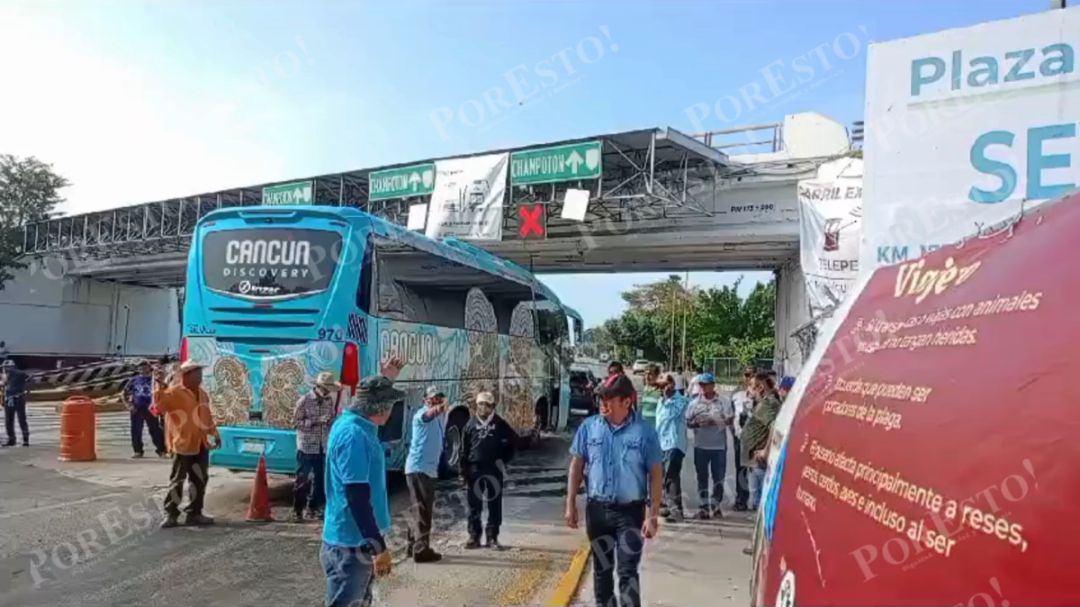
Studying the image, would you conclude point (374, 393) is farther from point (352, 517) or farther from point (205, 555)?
point (205, 555)

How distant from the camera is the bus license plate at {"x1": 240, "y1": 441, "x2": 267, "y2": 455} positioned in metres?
8.88

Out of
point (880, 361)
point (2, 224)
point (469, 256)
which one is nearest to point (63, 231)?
point (2, 224)

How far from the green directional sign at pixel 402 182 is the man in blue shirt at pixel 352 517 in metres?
16.2

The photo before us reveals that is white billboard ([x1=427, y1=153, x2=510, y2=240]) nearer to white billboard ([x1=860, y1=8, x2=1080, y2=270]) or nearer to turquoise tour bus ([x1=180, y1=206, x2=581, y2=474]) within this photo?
turquoise tour bus ([x1=180, y1=206, x2=581, y2=474])

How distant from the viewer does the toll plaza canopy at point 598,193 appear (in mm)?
17797

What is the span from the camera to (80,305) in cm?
3600

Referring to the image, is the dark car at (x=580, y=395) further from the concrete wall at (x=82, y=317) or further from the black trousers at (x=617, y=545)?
the concrete wall at (x=82, y=317)

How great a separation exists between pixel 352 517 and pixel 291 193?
68.5 feet

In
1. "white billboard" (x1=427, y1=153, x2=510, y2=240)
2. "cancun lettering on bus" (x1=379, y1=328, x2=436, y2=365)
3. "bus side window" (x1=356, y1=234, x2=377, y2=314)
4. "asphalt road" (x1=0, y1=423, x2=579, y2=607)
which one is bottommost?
"asphalt road" (x1=0, y1=423, x2=579, y2=607)

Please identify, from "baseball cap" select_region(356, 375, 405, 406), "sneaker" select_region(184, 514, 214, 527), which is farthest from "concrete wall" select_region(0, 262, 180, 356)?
"baseball cap" select_region(356, 375, 405, 406)

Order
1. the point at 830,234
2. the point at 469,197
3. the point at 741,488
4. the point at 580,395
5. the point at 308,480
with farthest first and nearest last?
the point at 580,395 → the point at 469,197 → the point at 741,488 → the point at 308,480 → the point at 830,234

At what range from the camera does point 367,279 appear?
29.4 ft

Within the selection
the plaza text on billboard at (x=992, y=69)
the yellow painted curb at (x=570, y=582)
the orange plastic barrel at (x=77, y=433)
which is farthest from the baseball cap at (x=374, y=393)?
the orange plastic barrel at (x=77, y=433)

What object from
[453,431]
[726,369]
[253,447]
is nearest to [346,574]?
[253,447]
